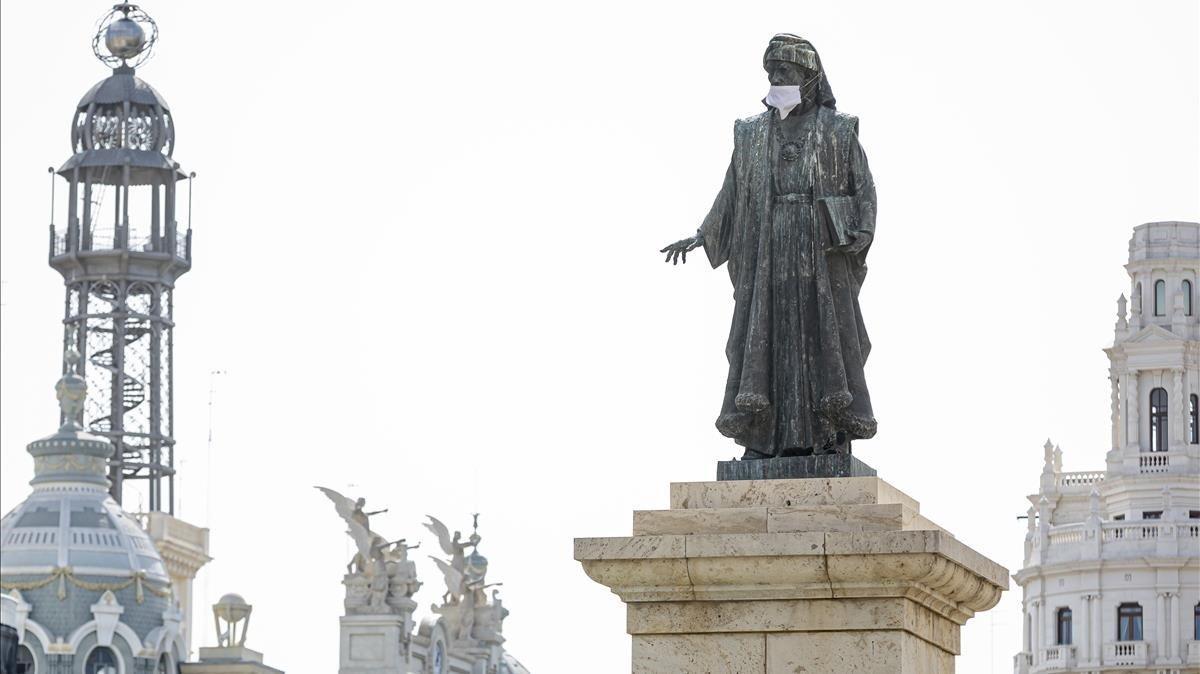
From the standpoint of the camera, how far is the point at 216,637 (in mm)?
120875

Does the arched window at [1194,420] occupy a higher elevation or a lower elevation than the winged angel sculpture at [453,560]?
higher

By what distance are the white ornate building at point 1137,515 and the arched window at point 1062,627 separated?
37 mm

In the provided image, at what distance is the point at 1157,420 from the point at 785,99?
11619 centimetres

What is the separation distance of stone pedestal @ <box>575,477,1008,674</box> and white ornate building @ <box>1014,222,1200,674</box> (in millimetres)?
107905

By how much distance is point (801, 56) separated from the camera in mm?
17641

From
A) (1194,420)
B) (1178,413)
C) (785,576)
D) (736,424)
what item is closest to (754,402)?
(736,424)

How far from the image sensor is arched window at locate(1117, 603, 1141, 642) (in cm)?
12494

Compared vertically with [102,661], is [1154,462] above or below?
above

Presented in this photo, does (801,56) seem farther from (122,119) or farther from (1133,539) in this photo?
(122,119)

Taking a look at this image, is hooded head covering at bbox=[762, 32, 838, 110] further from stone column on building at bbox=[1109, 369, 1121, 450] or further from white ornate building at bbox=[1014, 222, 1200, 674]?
stone column on building at bbox=[1109, 369, 1121, 450]

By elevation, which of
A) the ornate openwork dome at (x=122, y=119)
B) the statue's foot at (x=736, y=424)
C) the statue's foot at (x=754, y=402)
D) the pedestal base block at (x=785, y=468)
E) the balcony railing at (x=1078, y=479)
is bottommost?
the pedestal base block at (x=785, y=468)

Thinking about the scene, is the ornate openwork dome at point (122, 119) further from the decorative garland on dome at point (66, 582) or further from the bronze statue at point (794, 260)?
the bronze statue at point (794, 260)

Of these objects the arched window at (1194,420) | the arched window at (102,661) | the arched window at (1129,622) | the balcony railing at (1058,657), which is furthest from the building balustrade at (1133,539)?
the arched window at (102,661)

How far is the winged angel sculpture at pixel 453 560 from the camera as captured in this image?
120 m
